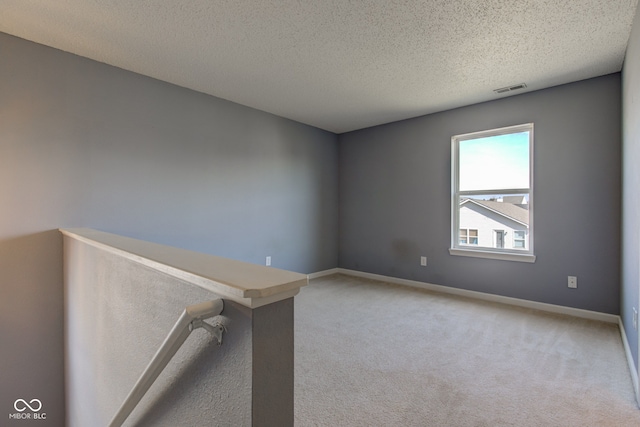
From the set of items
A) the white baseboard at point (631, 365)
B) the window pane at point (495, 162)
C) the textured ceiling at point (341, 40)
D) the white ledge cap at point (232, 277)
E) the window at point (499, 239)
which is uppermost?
the textured ceiling at point (341, 40)

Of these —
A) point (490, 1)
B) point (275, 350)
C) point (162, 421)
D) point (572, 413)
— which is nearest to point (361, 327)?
point (572, 413)

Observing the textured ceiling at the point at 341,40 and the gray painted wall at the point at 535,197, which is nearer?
the textured ceiling at the point at 341,40

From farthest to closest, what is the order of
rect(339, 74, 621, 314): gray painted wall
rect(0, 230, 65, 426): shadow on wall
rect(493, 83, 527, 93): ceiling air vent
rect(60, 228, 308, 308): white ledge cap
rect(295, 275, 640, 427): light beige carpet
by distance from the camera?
rect(493, 83, 527, 93): ceiling air vent, rect(339, 74, 621, 314): gray painted wall, rect(0, 230, 65, 426): shadow on wall, rect(295, 275, 640, 427): light beige carpet, rect(60, 228, 308, 308): white ledge cap

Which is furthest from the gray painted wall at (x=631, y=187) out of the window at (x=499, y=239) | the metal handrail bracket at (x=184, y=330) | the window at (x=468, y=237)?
the metal handrail bracket at (x=184, y=330)

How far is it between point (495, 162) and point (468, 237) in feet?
3.19

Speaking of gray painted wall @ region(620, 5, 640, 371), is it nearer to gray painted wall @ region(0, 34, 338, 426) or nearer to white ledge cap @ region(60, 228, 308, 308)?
white ledge cap @ region(60, 228, 308, 308)

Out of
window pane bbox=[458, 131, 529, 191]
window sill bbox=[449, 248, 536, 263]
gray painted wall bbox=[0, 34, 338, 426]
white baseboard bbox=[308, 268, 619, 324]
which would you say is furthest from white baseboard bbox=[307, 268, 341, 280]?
window pane bbox=[458, 131, 529, 191]

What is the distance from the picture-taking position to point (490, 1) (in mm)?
1923

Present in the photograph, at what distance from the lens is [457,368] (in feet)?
6.92

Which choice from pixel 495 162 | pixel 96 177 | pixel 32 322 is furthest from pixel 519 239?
pixel 32 322

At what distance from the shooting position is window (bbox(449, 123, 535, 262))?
344cm

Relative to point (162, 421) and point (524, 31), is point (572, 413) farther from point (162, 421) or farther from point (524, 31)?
point (524, 31)

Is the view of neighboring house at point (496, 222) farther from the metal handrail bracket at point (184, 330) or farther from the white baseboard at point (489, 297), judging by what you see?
the metal handrail bracket at point (184, 330)

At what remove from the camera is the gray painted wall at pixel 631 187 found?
→ 1985mm
